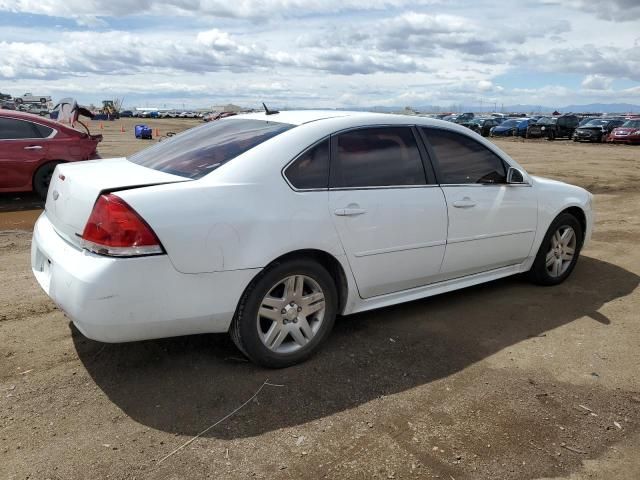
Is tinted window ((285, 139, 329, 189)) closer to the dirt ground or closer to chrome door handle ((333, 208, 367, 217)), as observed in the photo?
chrome door handle ((333, 208, 367, 217))

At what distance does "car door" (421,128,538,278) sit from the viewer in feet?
14.0

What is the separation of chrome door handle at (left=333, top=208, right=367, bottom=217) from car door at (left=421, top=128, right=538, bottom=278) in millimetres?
849

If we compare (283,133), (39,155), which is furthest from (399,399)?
(39,155)

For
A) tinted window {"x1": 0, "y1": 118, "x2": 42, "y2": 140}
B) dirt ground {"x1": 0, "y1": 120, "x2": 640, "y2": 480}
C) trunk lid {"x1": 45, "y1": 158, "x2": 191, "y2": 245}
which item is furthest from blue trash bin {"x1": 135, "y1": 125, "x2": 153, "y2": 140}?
trunk lid {"x1": 45, "y1": 158, "x2": 191, "y2": 245}

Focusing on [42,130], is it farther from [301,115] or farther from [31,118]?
[301,115]

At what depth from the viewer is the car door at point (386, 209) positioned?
12.1 ft

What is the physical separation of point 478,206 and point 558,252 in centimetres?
139

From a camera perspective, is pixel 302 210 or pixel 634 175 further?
pixel 634 175

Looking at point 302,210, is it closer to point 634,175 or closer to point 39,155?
point 39,155

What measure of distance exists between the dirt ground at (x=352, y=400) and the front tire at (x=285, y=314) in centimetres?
15

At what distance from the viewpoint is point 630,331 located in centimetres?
434

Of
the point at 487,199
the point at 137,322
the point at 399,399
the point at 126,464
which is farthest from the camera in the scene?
the point at 487,199

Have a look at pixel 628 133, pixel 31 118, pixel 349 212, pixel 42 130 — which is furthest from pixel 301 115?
pixel 628 133

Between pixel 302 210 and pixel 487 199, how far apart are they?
1791 mm
